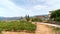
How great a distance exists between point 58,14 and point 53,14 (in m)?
1.66

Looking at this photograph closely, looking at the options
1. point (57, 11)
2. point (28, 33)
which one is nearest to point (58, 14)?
point (57, 11)

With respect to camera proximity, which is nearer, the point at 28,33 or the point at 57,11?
the point at 28,33

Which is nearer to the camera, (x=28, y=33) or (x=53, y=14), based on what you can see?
(x=28, y=33)

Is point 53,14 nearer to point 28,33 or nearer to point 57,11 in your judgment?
point 57,11

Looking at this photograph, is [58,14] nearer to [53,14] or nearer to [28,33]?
[53,14]

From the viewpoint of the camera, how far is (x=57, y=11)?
4006 centimetres

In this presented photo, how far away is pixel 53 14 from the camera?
40438 mm

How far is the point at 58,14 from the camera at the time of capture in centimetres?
3919

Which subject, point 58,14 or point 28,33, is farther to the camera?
point 58,14

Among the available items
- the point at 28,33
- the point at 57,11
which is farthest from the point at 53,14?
the point at 28,33

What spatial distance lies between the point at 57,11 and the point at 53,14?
1312 millimetres

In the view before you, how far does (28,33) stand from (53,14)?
2628 cm

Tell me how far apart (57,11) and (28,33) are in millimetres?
26255

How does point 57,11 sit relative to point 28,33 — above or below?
above
